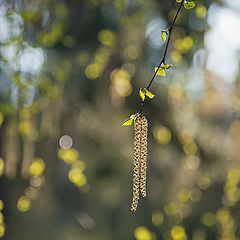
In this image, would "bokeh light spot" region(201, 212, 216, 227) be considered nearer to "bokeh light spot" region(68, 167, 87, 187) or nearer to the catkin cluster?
"bokeh light spot" region(68, 167, 87, 187)

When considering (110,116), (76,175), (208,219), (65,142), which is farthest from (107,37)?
(208,219)

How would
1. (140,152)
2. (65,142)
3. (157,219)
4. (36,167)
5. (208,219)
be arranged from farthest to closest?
(208,219)
(157,219)
(65,142)
(36,167)
(140,152)

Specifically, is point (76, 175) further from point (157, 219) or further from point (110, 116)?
point (157, 219)

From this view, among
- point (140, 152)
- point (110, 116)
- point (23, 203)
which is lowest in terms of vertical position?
point (23, 203)

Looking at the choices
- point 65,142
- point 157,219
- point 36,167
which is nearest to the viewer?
point 36,167

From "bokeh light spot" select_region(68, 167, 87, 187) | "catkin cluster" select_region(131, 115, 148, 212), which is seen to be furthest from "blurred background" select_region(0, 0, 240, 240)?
"catkin cluster" select_region(131, 115, 148, 212)

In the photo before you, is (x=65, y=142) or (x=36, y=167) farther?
(x=65, y=142)

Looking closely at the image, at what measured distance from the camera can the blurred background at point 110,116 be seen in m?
1.50

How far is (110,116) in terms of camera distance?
1.68m

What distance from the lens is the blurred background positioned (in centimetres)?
150

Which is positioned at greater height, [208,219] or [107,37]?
[107,37]

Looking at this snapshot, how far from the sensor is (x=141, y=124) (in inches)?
24.6

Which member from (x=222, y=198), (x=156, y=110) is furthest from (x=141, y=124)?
(x=222, y=198)

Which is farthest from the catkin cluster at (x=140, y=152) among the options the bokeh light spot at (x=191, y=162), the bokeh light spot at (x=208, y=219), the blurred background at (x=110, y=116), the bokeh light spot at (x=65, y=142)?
the bokeh light spot at (x=208, y=219)
